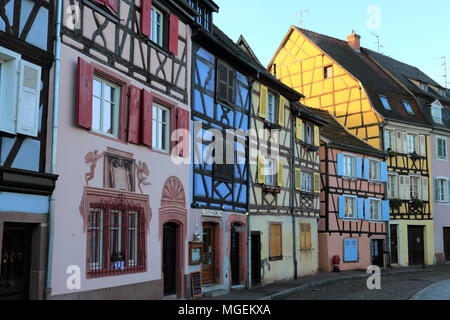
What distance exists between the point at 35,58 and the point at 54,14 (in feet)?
3.31

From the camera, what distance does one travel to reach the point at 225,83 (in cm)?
1667

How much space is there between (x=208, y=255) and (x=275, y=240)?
4.99 meters

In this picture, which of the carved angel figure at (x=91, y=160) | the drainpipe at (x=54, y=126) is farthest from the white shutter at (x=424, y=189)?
the drainpipe at (x=54, y=126)

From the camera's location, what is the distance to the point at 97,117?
10758mm

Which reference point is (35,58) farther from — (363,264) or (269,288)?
(363,264)

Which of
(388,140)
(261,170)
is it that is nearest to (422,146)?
(388,140)

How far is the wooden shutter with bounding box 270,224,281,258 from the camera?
19859 millimetres

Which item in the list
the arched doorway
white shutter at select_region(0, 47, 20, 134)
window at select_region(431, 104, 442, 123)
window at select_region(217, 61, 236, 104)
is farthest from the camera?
window at select_region(431, 104, 442, 123)

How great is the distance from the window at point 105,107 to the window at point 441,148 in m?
27.6

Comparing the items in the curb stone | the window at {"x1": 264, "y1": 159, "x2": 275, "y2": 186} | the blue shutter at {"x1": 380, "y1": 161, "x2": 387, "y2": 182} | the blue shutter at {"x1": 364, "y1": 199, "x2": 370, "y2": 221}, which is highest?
the blue shutter at {"x1": 380, "y1": 161, "x2": 387, "y2": 182}

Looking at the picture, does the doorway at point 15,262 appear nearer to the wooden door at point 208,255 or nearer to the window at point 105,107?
the window at point 105,107

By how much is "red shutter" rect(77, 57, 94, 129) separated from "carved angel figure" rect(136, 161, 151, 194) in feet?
6.87

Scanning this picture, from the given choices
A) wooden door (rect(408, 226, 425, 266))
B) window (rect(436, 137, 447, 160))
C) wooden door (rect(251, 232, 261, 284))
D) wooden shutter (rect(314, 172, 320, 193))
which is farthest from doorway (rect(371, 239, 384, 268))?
wooden door (rect(251, 232, 261, 284))

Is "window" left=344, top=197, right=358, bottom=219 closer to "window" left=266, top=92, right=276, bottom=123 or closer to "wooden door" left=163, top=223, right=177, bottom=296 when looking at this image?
"window" left=266, top=92, right=276, bottom=123
